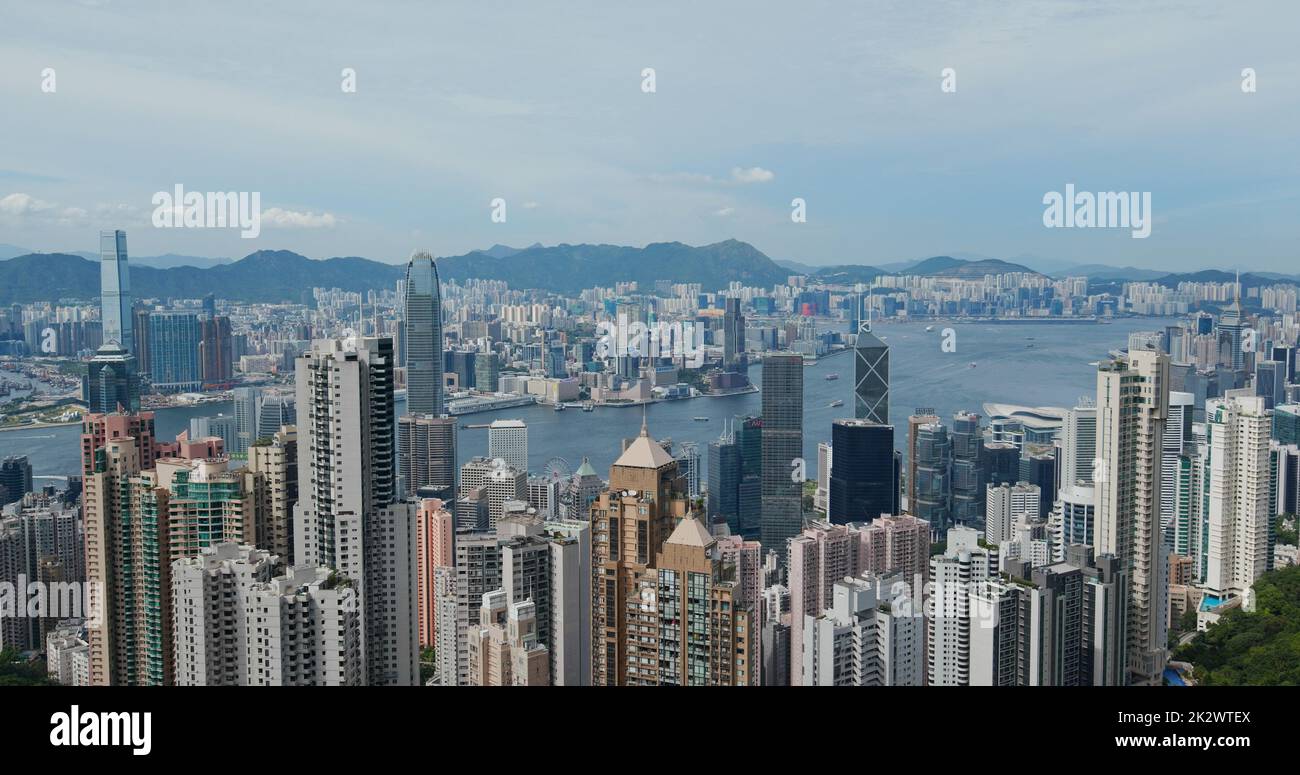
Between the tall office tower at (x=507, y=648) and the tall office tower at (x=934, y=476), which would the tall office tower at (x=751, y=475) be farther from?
the tall office tower at (x=507, y=648)

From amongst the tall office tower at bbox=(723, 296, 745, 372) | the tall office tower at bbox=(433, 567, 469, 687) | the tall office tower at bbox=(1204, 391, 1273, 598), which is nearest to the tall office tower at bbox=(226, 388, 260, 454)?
the tall office tower at bbox=(433, 567, 469, 687)

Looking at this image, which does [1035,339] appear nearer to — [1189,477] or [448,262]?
[1189,477]

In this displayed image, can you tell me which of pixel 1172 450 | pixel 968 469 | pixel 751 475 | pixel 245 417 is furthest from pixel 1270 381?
pixel 245 417

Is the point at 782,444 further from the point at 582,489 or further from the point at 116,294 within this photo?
the point at 116,294

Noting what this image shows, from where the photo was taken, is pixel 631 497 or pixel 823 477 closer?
pixel 631 497

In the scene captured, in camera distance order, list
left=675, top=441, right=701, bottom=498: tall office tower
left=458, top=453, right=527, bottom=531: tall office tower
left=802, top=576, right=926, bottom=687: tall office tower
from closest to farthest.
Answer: left=802, top=576, right=926, bottom=687: tall office tower
left=675, top=441, right=701, bottom=498: tall office tower
left=458, top=453, right=527, bottom=531: tall office tower

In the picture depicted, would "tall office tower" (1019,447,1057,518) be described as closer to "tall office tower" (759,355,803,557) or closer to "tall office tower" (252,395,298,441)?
"tall office tower" (759,355,803,557)
